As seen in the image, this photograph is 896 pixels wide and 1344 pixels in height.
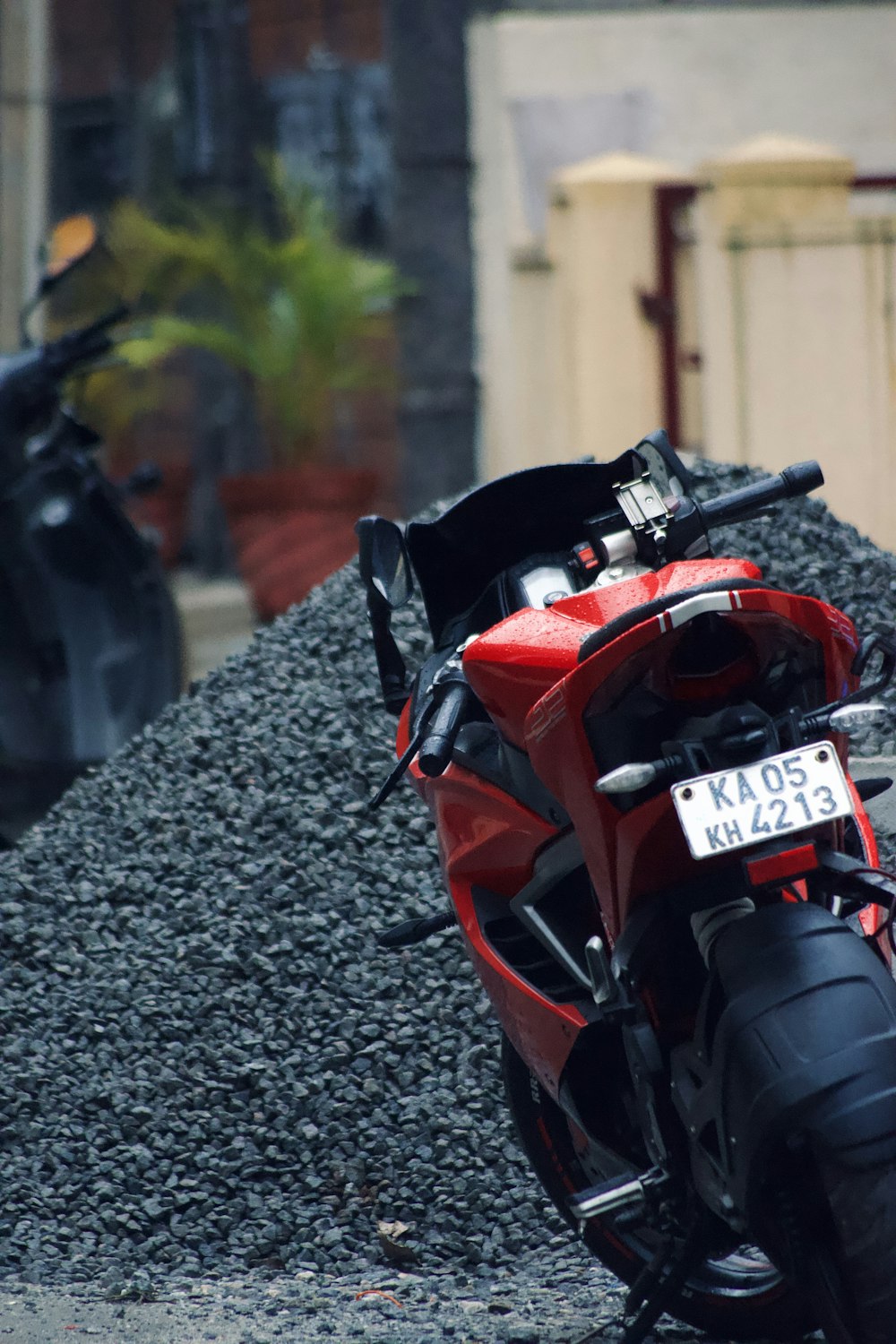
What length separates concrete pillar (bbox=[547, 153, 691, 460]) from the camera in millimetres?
8367

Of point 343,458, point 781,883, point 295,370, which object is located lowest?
point 343,458

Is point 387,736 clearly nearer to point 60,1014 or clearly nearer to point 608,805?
point 60,1014

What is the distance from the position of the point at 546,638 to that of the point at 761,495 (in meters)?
0.44

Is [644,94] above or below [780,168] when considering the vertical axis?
above

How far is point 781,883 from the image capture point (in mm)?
2152

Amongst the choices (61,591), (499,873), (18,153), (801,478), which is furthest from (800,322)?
(499,873)

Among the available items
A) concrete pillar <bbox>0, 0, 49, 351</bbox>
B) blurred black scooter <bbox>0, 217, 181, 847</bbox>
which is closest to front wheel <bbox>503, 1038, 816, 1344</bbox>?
blurred black scooter <bbox>0, 217, 181, 847</bbox>

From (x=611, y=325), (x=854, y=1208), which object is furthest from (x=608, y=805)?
(x=611, y=325)

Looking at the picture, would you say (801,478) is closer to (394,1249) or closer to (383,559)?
(383,559)

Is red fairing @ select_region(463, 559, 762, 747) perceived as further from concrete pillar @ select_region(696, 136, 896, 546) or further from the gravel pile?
concrete pillar @ select_region(696, 136, 896, 546)

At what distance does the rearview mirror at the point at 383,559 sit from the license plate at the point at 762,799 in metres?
0.74

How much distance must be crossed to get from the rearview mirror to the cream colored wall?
22.4 ft

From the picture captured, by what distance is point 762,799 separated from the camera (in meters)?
2.10

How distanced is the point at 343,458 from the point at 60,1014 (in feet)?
→ 25.8
